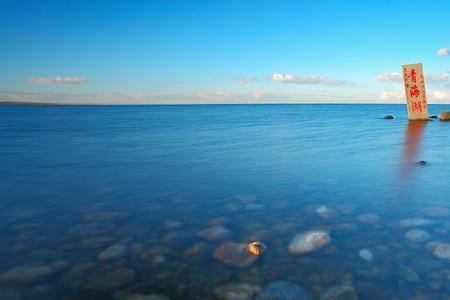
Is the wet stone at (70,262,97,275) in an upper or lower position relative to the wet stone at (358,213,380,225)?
upper

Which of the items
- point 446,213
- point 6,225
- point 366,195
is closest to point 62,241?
point 6,225

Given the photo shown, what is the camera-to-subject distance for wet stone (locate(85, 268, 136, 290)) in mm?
3273

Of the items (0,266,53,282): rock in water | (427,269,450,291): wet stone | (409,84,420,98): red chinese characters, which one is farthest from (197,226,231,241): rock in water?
(409,84,420,98): red chinese characters

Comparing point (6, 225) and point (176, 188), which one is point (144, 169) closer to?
point (176, 188)

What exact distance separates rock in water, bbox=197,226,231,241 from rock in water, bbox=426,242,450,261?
2756 millimetres

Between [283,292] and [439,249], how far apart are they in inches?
95.2

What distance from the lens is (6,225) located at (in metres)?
4.94

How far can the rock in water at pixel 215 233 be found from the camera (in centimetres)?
444

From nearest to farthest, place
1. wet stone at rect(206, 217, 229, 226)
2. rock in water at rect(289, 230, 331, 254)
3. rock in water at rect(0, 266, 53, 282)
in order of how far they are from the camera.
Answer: rock in water at rect(0, 266, 53, 282), rock in water at rect(289, 230, 331, 254), wet stone at rect(206, 217, 229, 226)

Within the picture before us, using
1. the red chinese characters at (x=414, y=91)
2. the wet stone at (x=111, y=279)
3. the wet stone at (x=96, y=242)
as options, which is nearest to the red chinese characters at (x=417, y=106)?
the red chinese characters at (x=414, y=91)

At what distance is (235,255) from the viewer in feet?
12.9

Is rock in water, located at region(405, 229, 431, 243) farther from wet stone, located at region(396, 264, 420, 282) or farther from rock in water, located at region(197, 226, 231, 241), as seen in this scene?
rock in water, located at region(197, 226, 231, 241)

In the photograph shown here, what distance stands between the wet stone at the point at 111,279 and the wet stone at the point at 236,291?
1.04 metres

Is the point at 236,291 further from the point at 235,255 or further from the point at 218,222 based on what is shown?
the point at 218,222
